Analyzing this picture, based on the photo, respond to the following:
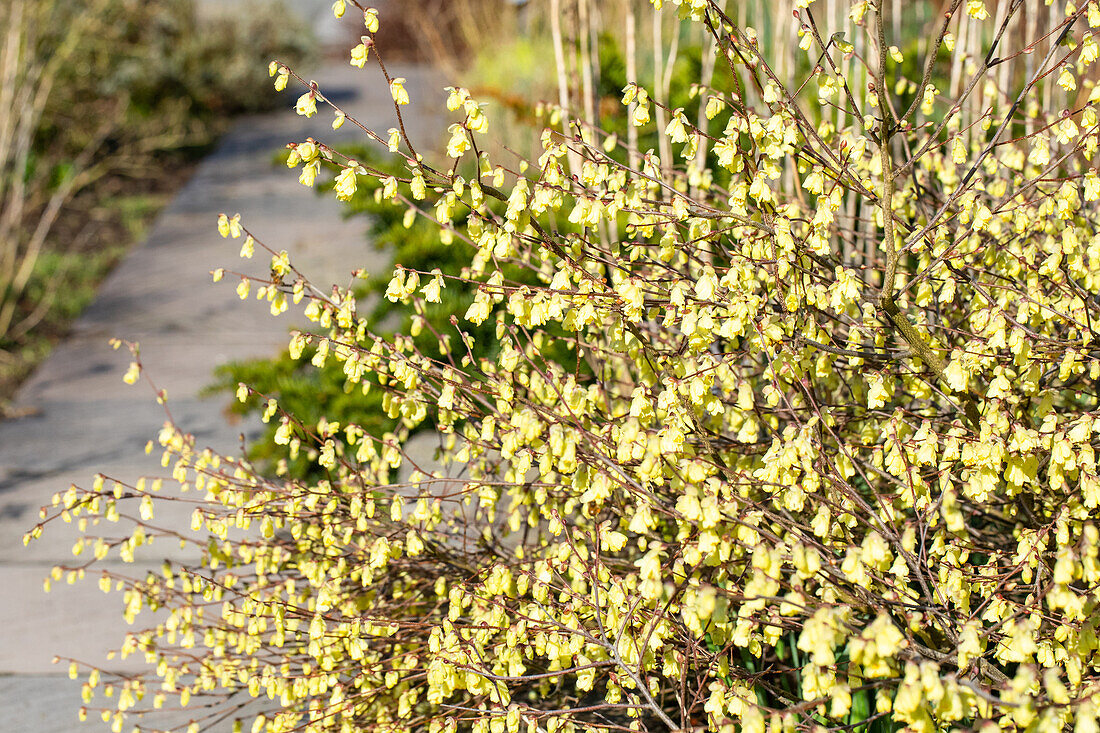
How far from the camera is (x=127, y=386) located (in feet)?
16.1

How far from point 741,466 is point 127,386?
3752mm

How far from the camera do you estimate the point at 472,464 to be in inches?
95.0

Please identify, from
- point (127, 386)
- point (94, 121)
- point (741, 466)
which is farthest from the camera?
point (94, 121)

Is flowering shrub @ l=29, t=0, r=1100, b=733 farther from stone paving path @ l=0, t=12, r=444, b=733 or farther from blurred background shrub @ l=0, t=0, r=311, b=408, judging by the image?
blurred background shrub @ l=0, t=0, r=311, b=408

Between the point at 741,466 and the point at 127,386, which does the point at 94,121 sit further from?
the point at 741,466

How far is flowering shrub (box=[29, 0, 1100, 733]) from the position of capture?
158 cm

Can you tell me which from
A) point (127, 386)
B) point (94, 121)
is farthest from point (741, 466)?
point (94, 121)

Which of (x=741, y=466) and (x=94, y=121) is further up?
(x=94, y=121)

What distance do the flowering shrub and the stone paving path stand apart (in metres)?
0.95

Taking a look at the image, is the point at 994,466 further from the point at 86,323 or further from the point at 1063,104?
the point at 86,323

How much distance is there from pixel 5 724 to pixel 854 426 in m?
2.40

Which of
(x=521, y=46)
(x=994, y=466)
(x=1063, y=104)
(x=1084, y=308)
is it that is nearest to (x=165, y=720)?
(x=994, y=466)

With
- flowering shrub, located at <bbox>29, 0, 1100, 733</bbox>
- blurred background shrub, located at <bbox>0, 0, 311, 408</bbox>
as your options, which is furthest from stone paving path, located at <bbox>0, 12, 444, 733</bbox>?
flowering shrub, located at <bbox>29, 0, 1100, 733</bbox>

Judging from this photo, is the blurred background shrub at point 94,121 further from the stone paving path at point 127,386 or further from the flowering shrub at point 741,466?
the flowering shrub at point 741,466
